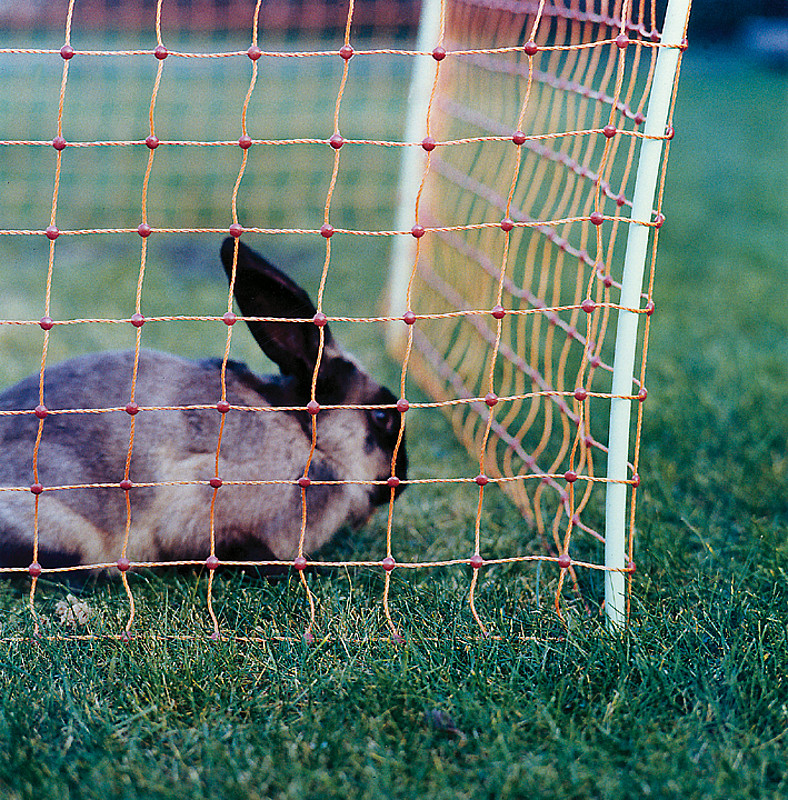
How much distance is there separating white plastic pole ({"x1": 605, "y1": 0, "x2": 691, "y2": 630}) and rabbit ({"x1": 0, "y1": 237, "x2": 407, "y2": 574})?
567 millimetres

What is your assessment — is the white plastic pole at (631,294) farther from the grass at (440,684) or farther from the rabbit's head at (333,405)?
the rabbit's head at (333,405)

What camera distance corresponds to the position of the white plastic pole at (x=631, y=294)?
6.82 feet

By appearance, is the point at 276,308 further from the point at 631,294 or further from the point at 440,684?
the point at 440,684

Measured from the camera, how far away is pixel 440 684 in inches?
81.2

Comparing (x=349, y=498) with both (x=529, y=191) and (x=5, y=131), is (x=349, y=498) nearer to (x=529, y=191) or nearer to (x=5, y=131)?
(x=529, y=191)

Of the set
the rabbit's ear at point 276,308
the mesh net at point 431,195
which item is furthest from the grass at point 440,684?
the rabbit's ear at point 276,308

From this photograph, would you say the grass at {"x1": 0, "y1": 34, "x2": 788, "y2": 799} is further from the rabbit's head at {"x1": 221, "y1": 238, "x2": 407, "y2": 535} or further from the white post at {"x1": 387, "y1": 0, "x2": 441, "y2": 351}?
the white post at {"x1": 387, "y1": 0, "x2": 441, "y2": 351}

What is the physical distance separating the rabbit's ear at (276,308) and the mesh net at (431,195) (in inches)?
3.7

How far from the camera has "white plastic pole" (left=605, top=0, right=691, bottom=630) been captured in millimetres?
2080

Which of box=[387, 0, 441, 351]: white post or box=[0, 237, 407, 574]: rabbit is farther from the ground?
box=[387, 0, 441, 351]: white post

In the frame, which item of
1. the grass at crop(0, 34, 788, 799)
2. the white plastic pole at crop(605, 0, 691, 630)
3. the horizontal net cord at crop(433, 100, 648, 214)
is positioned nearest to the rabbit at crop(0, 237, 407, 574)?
the grass at crop(0, 34, 788, 799)

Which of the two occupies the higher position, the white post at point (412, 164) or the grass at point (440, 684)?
the white post at point (412, 164)

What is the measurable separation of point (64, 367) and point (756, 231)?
506 centimetres

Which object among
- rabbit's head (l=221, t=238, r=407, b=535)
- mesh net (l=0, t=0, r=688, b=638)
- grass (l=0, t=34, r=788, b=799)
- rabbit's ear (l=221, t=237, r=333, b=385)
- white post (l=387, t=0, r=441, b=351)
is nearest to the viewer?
grass (l=0, t=34, r=788, b=799)
